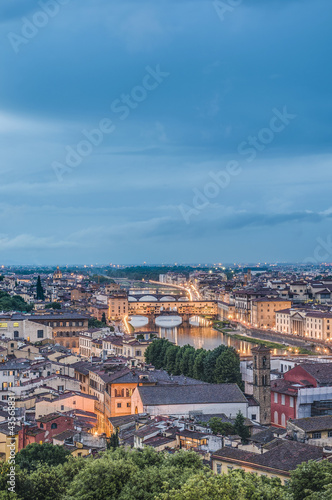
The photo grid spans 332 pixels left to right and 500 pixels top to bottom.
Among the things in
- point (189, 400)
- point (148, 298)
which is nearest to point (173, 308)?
point (148, 298)

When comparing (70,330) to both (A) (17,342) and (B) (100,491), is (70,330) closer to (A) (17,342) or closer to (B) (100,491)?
(A) (17,342)

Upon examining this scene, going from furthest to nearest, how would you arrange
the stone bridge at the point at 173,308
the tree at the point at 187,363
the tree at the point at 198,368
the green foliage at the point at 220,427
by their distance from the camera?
the stone bridge at the point at 173,308
the tree at the point at 187,363
the tree at the point at 198,368
the green foliage at the point at 220,427

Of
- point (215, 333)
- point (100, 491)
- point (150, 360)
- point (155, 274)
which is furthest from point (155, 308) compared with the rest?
point (155, 274)

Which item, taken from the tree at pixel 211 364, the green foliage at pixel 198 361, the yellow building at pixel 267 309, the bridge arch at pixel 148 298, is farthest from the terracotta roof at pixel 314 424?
the bridge arch at pixel 148 298

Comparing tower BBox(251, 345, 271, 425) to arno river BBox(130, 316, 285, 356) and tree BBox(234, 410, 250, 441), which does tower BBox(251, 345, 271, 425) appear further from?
arno river BBox(130, 316, 285, 356)

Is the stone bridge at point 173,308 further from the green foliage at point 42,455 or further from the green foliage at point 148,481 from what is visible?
the green foliage at point 148,481

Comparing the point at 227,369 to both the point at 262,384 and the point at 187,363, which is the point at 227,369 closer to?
the point at 187,363

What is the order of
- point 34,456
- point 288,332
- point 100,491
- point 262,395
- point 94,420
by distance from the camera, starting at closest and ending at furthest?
point 100,491 → point 34,456 → point 94,420 → point 262,395 → point 288,332
